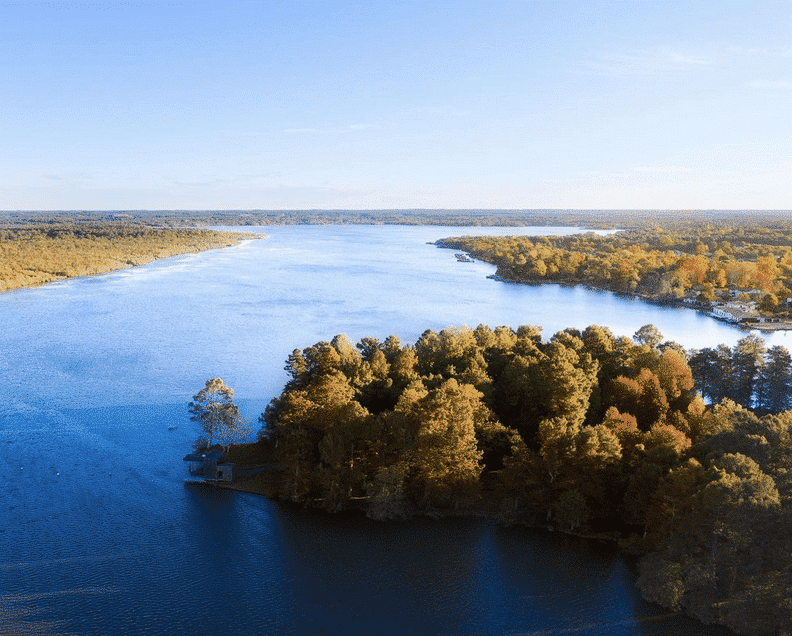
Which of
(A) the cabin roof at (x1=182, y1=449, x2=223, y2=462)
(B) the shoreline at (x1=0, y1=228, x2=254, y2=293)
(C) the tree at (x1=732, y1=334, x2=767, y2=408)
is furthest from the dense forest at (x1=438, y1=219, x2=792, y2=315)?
(A) the cabin roof at (x1=182, y1=449, x2=223, y2=462)

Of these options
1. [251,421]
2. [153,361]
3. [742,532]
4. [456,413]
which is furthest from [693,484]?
[153,361]

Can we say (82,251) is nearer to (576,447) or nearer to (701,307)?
(701,307)

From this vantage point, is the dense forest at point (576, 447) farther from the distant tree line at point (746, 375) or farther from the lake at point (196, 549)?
the lake at point (196, 549)

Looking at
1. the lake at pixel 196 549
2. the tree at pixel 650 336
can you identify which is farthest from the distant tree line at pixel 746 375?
the lake at pixel 196 549

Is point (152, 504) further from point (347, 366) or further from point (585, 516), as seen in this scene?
point (585, 516)

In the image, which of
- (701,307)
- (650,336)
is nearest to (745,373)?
(650,336)
